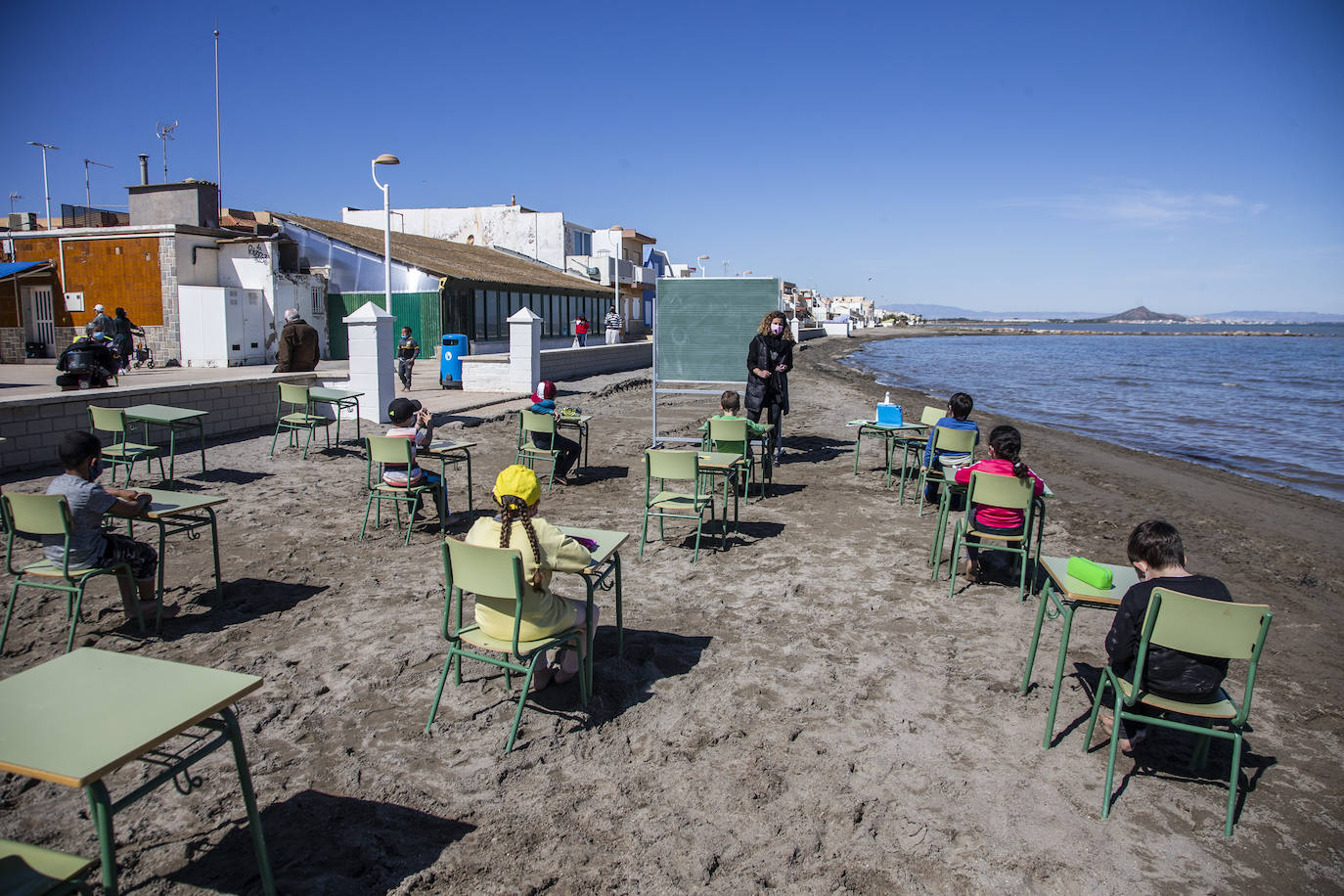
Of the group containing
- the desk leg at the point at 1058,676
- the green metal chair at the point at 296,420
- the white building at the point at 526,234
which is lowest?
the desk leg at the point at 1058,676

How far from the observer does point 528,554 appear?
3574 millimetres

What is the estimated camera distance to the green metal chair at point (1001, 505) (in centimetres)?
536

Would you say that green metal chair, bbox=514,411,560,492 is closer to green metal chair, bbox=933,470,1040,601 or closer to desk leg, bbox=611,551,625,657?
desk leg, bbox=611,551,625,657

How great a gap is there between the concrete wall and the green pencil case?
8875 mm

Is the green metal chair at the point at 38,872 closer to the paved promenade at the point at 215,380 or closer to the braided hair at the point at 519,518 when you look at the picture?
the braided hair at the point at 519,518

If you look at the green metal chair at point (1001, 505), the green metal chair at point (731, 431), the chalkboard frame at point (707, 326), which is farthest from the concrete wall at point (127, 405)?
the green metal chair at point (1001, 505)

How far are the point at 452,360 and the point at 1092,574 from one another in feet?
49.8

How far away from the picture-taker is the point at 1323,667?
4828 millimetres

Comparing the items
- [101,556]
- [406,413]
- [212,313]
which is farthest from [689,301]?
[212,313]

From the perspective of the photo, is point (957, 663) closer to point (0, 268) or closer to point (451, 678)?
point (451, 678)

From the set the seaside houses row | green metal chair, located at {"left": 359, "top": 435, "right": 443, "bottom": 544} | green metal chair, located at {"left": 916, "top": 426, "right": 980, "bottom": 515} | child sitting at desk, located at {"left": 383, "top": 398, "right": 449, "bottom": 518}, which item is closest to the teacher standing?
green metal chair, located at {"left": 916, "top": 426, "right": 980, "bottom": 515}

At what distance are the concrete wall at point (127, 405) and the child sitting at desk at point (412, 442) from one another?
11.8 feet

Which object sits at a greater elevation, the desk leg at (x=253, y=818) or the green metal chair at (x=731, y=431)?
the green metal chair at (x=731, y=431)

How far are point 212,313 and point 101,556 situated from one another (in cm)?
1770
